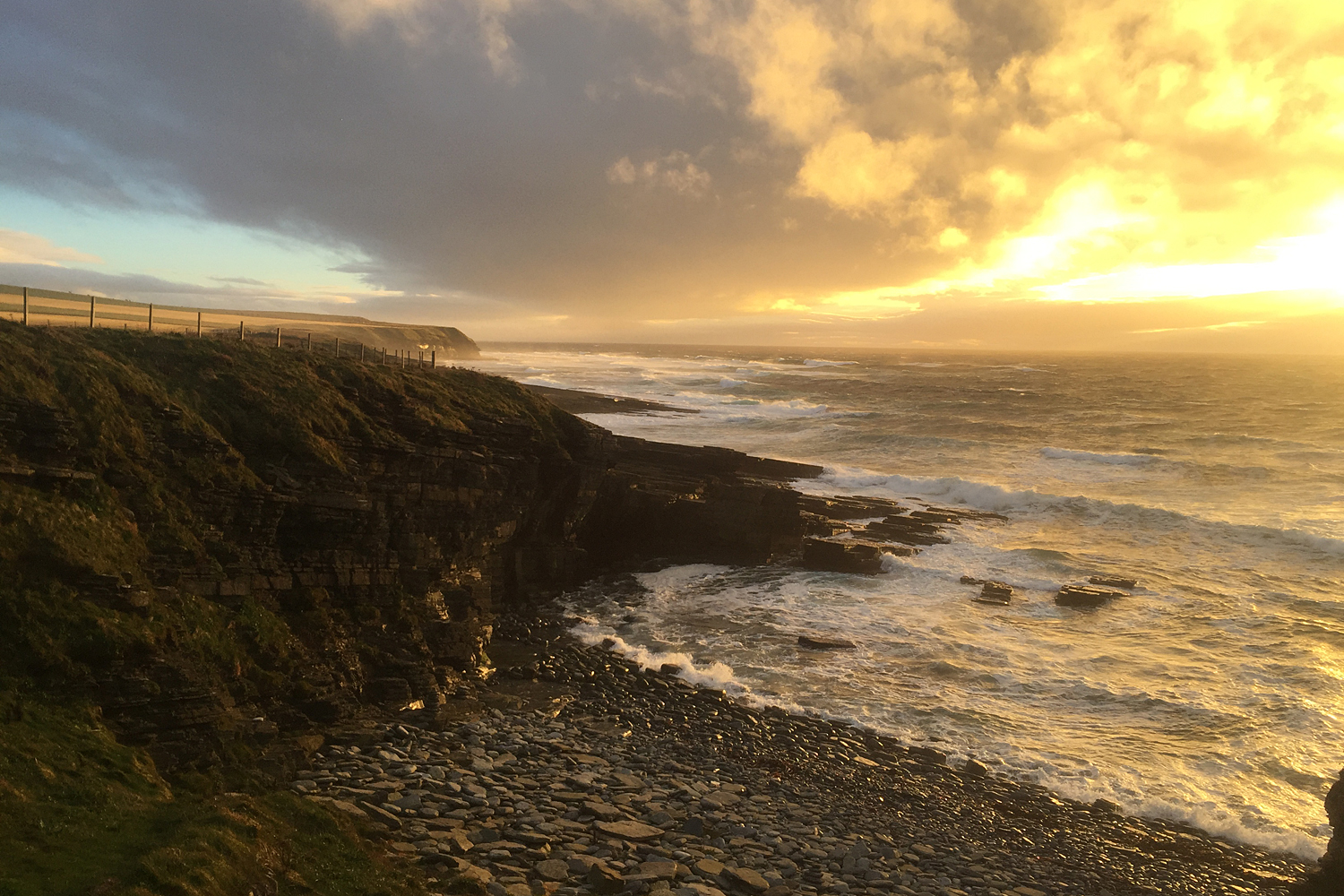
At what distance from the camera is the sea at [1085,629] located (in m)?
18.4

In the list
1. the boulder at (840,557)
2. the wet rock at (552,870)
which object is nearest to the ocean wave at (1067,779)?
the wet rock at (552,870)

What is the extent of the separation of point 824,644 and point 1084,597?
38.3 feet

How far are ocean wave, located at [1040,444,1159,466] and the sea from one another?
202 mm

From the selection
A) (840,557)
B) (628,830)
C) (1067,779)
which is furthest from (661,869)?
(840,557)

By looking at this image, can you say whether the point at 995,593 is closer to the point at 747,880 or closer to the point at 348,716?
the point at 747,880

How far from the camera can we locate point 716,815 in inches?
582

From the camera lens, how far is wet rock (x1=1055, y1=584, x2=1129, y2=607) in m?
29.5

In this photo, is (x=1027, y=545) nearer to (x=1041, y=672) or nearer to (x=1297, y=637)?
(x=1297, y=637)

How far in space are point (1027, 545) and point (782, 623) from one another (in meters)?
17.2

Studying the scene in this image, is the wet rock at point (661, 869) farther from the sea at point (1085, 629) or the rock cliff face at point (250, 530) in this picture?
the sea at point (1085, 629)

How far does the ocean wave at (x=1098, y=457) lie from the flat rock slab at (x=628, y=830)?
5741cm

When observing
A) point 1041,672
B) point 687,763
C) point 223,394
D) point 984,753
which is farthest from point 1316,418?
point 223,394

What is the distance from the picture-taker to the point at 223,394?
65.8ft

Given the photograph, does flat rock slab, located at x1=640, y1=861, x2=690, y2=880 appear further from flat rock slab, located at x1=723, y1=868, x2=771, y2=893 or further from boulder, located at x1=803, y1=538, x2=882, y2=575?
boulder, located at x1=803, y1=538, x2=882, y2=575
